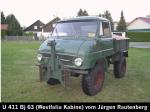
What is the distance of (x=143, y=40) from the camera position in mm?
46719

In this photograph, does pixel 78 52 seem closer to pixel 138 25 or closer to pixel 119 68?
pixel 119 68

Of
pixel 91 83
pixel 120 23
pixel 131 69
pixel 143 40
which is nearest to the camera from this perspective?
pixel 91 83

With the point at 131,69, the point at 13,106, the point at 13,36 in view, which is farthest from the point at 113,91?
the point at 13,36

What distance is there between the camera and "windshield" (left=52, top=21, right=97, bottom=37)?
8.55 m

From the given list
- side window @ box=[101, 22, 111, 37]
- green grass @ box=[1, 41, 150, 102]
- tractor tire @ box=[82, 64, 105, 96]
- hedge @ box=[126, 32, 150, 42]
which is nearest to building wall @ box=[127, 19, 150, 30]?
hedge @ box=[126, 32, 150, 42]

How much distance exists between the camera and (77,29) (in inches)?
344

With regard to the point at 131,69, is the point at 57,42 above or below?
above

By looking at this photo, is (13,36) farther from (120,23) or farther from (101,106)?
(101,106)

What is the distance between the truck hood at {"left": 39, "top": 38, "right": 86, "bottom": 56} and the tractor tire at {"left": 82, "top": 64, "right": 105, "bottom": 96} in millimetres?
780

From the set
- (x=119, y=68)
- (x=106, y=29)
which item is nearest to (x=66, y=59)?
(x=106, y=29)

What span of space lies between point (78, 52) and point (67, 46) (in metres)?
0.47

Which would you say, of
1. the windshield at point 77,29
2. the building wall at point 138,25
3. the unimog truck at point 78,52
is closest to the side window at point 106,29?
the unimog truck at point 78,52

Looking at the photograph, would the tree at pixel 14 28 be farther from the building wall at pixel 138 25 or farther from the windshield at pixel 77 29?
the windshield at pixel 77 29

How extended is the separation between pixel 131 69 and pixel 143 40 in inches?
1371
